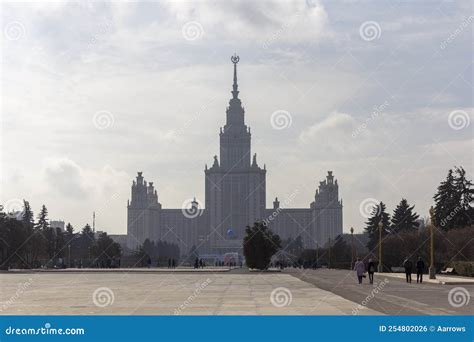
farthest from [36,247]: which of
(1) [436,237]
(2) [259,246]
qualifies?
(1) [436,237]

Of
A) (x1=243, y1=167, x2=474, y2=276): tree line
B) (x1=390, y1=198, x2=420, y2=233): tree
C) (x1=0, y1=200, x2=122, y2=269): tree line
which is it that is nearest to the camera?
(x1=243, y1=167, x2=474, y2=276): tree line

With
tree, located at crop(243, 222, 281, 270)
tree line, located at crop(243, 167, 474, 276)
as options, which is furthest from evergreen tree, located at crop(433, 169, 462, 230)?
tree, located at crop(243, 222, 281, 270)

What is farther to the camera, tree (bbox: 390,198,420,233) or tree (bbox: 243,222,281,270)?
tree (bbox: 390,198,420,233)

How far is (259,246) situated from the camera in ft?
263

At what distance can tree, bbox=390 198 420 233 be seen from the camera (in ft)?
389

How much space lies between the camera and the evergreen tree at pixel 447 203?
3772 inches

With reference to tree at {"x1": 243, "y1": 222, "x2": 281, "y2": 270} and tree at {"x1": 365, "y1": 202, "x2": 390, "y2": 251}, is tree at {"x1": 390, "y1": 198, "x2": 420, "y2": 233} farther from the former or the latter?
tree at {"x1": 243, "y1": 222, "x2": 281, "y2": 270}

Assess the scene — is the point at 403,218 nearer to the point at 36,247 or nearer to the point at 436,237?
the point at 436,237

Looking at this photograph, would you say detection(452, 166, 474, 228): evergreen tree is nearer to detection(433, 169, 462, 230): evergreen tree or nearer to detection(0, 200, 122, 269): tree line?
detection(433, 169, 462, 230): evergreen tree

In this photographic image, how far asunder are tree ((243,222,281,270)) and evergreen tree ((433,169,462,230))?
27.8 meters

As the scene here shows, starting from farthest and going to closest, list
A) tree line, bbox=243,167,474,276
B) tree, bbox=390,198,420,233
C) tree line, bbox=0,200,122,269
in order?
tree, bbox=390,198,420,233 < tree line, bbox=0,200,122,269 < tree line, bbox=243,167,474,276

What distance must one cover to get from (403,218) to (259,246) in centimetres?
4629

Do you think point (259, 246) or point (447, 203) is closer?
point (259, 246)
